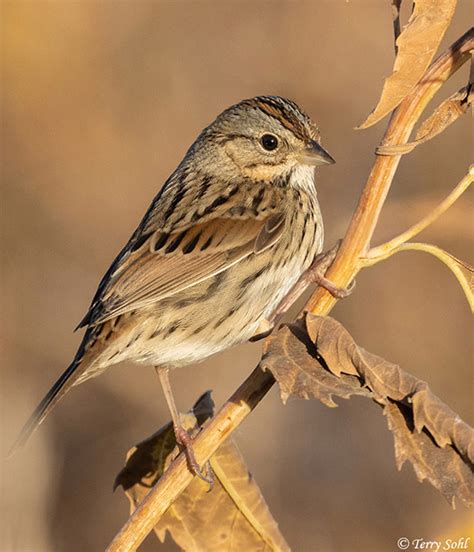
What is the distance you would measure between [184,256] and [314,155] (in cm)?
58

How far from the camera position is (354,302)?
5.22 metres

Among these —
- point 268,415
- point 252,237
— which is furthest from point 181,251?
point 268,415

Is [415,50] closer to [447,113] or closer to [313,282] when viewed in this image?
[447,113]

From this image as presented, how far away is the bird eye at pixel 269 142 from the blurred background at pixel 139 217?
514 millimetres

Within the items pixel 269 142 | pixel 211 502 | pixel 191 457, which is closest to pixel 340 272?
pixel 191 457

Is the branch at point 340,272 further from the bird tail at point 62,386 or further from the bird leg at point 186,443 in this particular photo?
the bird tail at point 62,386

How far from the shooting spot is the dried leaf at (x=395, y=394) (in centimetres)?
191

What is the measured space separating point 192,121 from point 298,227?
2.86 m

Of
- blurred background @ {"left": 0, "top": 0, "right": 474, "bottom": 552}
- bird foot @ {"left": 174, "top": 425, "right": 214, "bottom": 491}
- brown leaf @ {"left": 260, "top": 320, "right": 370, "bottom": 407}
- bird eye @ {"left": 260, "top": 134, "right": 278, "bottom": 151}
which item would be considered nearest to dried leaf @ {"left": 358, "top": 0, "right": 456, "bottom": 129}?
brown leaf @ {"left": 260, "top": 320, "right": 370, "bottom": 407}

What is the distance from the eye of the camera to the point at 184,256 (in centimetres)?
327

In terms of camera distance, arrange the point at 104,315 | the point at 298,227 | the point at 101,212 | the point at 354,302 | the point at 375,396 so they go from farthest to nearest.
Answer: the point at 101,212 < the point at 354,302 < the point at 298,227 < the point at 104,315 < the point at 375,396

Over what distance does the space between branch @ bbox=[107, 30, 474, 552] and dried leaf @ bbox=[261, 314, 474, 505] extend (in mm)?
131

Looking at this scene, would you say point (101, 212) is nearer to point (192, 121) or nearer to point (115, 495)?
point (192, 121)

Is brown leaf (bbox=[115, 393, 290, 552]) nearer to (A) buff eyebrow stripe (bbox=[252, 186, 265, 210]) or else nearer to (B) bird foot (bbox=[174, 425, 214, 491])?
(B) bird foot (bbox=[174, 425, 214, 491])
